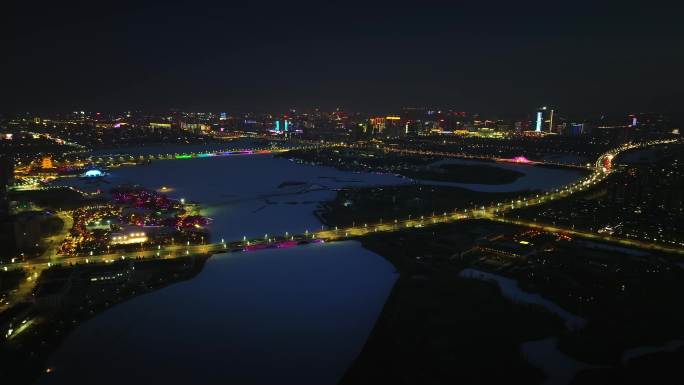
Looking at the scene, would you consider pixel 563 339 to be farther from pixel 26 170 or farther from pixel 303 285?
pixel 26 170

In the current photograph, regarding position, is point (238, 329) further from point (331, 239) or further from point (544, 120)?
point (544, 120)

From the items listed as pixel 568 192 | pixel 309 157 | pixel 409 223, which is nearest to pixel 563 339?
pixel 409 223

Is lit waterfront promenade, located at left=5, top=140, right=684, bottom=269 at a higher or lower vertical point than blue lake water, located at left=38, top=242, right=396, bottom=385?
higher

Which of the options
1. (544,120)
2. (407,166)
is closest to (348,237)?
(407,166)

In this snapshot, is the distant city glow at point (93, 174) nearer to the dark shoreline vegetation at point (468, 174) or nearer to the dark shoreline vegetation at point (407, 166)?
the dark shoreline vegetation at point (407, 166)

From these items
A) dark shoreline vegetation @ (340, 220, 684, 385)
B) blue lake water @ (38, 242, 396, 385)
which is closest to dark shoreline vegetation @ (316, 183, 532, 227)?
dark shoreline vegetation @ (340, 220, 684, 385)

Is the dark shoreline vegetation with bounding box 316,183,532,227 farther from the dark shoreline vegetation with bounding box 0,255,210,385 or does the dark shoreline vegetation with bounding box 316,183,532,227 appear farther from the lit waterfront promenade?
the dark shoreline vegetation with bounding box 0,255,210,385
